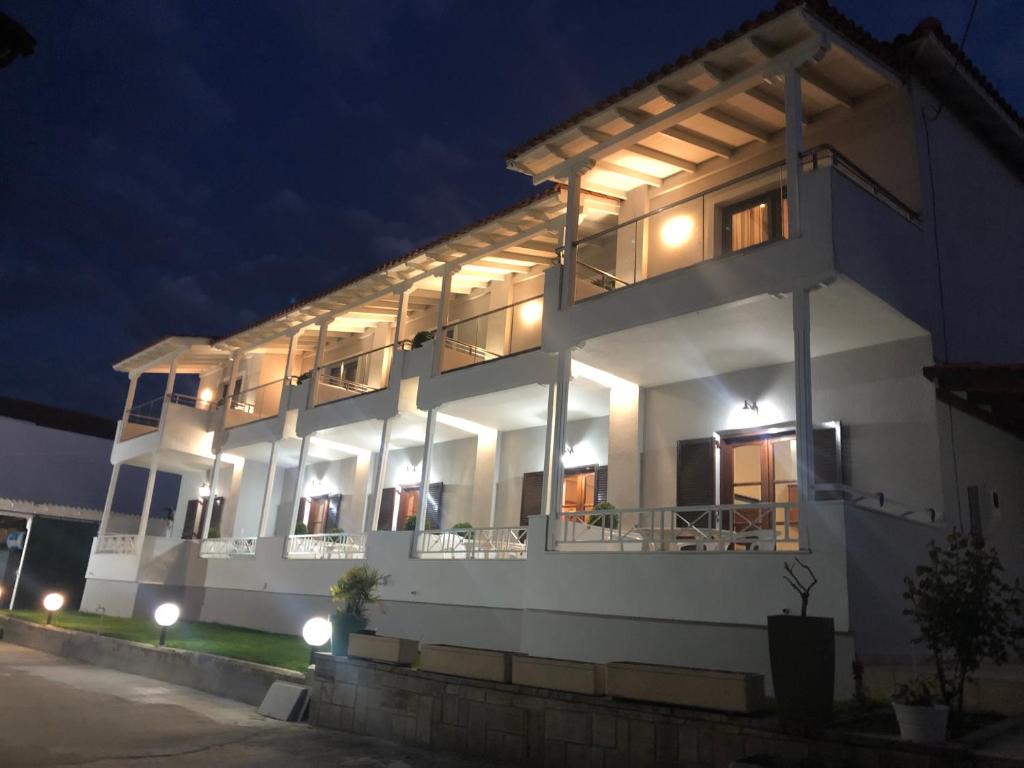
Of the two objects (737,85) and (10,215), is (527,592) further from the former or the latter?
(10,215)

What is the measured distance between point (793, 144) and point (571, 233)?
388cm

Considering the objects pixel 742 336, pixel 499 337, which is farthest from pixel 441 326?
pixel 742 336

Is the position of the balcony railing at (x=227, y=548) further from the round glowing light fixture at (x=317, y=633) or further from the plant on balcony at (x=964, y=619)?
the plant on balcony at (x=964, y=619)

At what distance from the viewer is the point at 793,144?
32.2ft

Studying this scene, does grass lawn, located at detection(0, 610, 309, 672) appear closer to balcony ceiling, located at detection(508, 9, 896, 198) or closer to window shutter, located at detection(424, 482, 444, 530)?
window shutter, located at detection(424, 482, 444, 530)

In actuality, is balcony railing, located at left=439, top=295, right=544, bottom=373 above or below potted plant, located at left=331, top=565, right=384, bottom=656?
above

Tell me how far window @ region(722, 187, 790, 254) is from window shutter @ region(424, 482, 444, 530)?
8.96m

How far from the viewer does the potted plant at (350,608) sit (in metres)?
10.7

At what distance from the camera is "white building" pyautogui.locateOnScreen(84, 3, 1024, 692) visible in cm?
948

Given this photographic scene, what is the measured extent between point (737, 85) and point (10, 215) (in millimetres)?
56552

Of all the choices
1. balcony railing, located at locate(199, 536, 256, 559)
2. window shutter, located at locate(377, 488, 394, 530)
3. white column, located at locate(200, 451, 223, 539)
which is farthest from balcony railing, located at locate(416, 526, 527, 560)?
white column, located at locate(200, 451, 223, 539)

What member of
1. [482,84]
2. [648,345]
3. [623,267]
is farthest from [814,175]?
[482,84]

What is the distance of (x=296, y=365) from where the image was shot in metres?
25.9

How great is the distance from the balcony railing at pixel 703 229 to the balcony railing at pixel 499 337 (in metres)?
2.41
